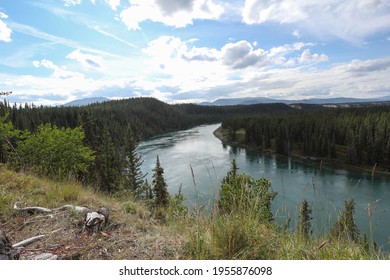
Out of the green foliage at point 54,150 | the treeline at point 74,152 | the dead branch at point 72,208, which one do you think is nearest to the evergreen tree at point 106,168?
the treeline at point 74,152

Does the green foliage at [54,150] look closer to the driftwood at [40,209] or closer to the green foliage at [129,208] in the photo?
the driftwood at [40,209]

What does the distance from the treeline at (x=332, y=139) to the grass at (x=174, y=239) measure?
66.0 meters

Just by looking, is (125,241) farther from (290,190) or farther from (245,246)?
(290,190)

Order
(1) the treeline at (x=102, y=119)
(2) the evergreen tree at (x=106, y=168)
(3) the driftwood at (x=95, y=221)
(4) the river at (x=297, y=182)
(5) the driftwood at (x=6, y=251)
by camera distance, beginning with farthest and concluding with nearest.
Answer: (1) the treeline at (x=102, y=119)
(2) the evergreen tree at (x=106, y=168)
(4) the river at (x=297, y=182)
(3) the driftwood at (x=95, y=221)
(5) the driftwood at (x=6, y=251)

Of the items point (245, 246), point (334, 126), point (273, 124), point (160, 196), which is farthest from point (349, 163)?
point (245, 246)

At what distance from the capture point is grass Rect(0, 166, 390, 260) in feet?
9.75

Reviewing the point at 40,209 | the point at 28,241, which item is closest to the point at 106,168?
the point at 40,209

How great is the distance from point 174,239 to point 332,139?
7931cm

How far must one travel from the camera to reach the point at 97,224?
3.76m

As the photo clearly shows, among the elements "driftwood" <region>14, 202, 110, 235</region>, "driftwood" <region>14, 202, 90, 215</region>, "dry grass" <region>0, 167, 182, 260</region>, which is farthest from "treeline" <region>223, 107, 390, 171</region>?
"driftwood" <region>14, 202, 90, 215</region>

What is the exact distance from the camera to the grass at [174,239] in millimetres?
2971

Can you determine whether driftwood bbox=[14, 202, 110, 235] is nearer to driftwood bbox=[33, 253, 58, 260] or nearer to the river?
driftwood bbox=[33, 253, 58, 260]

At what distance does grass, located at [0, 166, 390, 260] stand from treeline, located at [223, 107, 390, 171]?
66.0 metres

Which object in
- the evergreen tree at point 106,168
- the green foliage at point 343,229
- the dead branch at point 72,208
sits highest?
the dead branch at point 72,208
